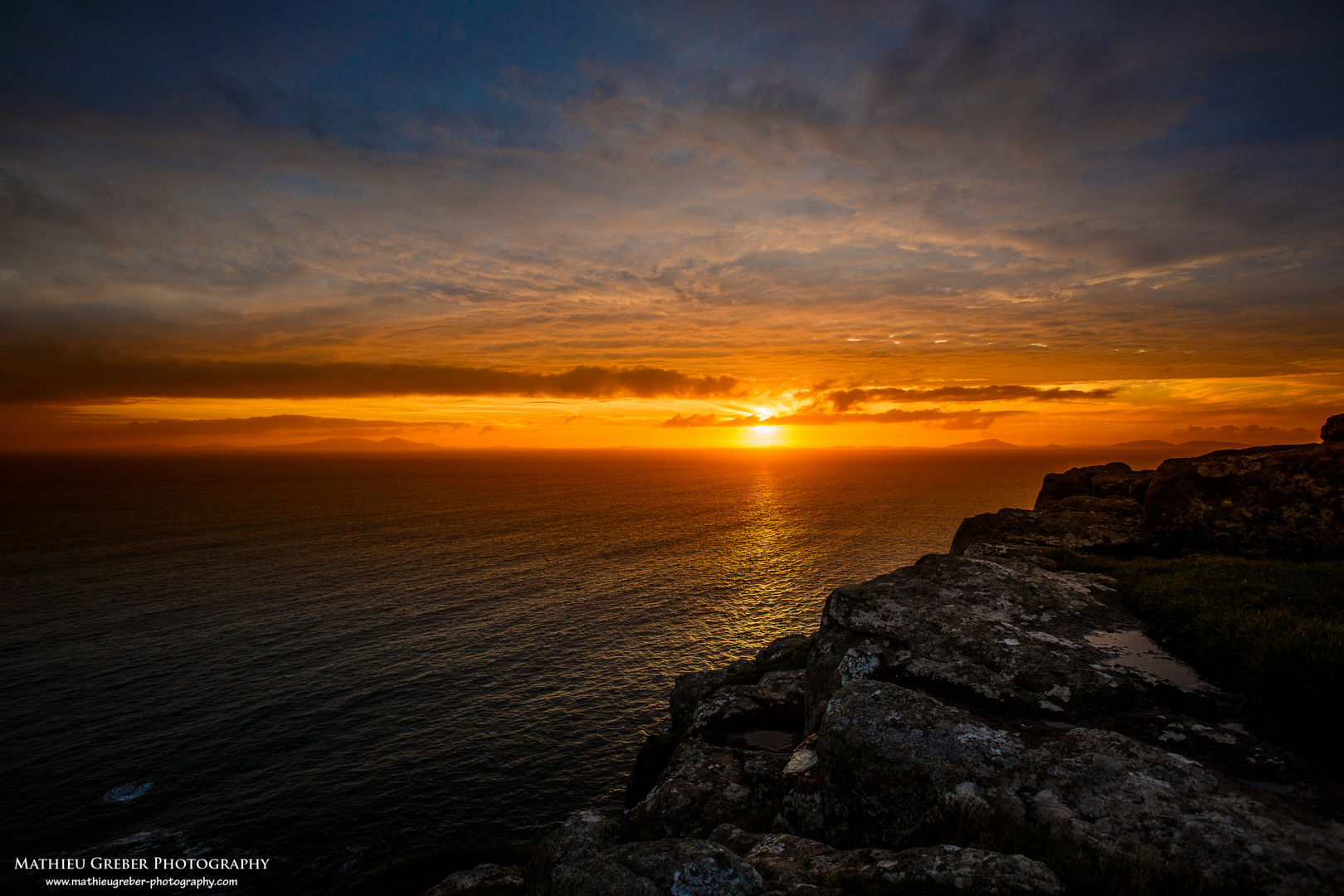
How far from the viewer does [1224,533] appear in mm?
26250

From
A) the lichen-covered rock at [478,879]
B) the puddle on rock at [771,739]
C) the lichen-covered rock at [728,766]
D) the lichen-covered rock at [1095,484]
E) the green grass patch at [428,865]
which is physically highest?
the lichen-covered rock at [1095,484]

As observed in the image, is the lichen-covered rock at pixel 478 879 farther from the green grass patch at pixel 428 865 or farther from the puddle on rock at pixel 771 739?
the puddle on rock at pixel 771 739

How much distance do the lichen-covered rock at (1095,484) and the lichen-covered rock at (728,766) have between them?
28447 mm

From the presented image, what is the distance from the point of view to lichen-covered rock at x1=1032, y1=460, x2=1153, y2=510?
131 ft

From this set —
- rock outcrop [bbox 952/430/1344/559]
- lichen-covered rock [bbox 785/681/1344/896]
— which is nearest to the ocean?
lichen-covered rock [bbox 785/681/1344/896]

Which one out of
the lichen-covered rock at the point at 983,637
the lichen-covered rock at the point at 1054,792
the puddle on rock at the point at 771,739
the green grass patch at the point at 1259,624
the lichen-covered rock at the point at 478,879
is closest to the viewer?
the lichen-covered rock at the point at 1054,792

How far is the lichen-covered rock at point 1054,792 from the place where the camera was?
8344mm

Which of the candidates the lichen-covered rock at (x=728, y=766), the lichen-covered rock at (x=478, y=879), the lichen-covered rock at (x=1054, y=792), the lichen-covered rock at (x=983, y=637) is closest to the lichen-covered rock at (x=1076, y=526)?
the lichen-covered rock at (x=983, y=637)

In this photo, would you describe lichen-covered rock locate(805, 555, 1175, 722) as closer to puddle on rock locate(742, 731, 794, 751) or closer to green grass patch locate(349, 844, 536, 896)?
puddle on rock locate(742, 731, 794, 751)

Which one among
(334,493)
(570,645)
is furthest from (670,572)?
(334,493)

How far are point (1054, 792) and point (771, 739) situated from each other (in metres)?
13.7

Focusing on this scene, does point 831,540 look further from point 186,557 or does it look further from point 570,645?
point 186,557

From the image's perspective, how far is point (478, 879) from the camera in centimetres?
2378

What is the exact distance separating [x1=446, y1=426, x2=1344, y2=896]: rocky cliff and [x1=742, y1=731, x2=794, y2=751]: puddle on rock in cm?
12
